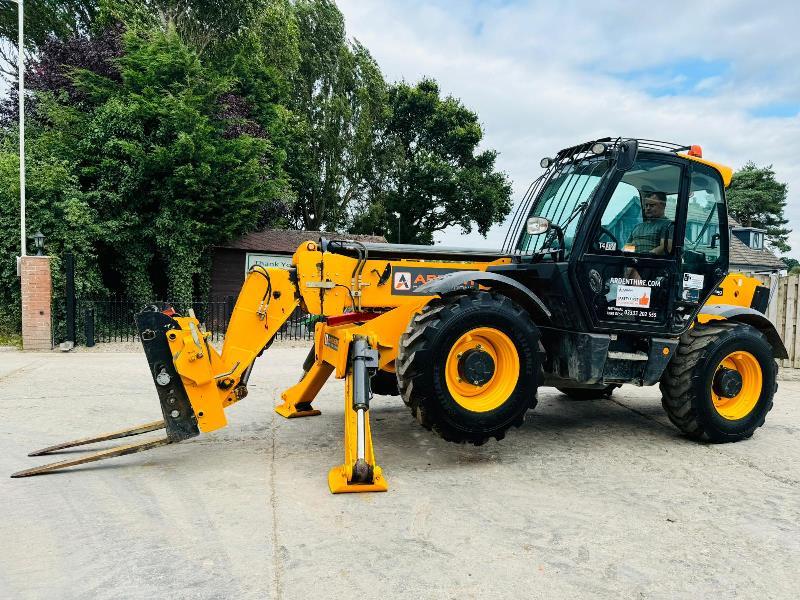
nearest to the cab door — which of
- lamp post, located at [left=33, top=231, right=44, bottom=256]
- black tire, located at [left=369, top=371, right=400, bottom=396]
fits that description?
black tire, located at [left=369, top=371, right=400, bottom=396]

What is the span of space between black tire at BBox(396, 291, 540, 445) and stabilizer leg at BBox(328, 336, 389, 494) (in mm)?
286

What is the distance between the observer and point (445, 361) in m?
4.22

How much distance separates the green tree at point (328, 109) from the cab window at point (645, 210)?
76.1 ft

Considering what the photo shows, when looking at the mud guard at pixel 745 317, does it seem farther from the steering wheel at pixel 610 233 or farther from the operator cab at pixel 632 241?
the steering wheel at pixel 610 233

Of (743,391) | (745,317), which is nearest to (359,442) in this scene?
(743,391)

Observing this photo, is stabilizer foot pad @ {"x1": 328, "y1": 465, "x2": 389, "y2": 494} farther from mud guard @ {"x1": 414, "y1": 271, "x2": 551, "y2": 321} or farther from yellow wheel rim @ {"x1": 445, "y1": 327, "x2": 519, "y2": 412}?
mud guard @ {"x1": 414, "y1": 271, "x2": 551, "y2": 321}

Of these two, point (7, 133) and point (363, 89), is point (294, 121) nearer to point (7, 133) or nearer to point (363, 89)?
point (363, 89)

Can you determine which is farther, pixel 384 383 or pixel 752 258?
pixel 752 258

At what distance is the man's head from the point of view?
16.4 ft

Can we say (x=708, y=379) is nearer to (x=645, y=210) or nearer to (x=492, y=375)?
(x=645, y=210)

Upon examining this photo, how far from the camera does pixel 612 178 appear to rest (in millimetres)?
4801

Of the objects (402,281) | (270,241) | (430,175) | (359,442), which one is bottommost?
(359,442)

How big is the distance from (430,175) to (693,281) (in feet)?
89.5

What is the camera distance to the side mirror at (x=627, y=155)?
4.73 meters
